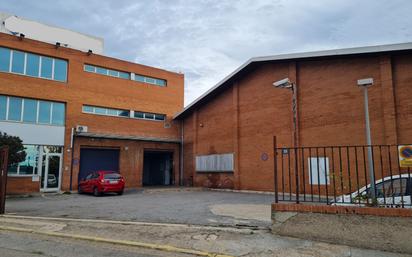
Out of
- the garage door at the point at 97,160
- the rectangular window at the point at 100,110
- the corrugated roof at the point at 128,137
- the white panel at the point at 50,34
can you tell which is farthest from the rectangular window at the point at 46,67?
the garage door at the point at 97,160

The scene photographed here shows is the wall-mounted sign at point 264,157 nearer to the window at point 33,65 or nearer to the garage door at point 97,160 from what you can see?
the garage door at point 97,160

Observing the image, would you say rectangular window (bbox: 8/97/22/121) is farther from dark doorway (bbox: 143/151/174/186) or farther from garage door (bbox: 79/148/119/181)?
dark doorway (bbox: 143/151/174/186)

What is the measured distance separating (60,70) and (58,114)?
3192 millimetres

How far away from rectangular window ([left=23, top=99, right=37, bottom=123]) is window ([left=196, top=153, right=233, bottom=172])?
12091 millimetres

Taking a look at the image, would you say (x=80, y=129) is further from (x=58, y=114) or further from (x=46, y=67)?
(x=46, y=67)

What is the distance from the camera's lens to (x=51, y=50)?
23406 millimetres

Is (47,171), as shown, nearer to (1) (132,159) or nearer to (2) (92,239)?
(1) (132,159)

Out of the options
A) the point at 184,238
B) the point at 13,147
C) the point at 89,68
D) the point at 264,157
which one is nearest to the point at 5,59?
the point at 89,68

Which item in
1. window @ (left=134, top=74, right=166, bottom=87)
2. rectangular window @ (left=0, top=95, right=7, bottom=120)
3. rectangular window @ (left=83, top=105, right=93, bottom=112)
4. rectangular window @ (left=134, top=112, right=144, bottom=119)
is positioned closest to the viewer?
rectangular window @ (left=0, top=95, right=7, bottom=120)

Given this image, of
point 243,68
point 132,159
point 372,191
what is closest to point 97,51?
point 132,159

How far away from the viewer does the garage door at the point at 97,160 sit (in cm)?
2447

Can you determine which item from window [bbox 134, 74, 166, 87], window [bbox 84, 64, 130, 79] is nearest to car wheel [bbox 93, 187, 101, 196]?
window [bbox 84, 64, 130, 79]

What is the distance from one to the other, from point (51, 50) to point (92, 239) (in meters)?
19.2

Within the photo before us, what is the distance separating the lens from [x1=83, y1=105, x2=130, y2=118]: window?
81.8ft
